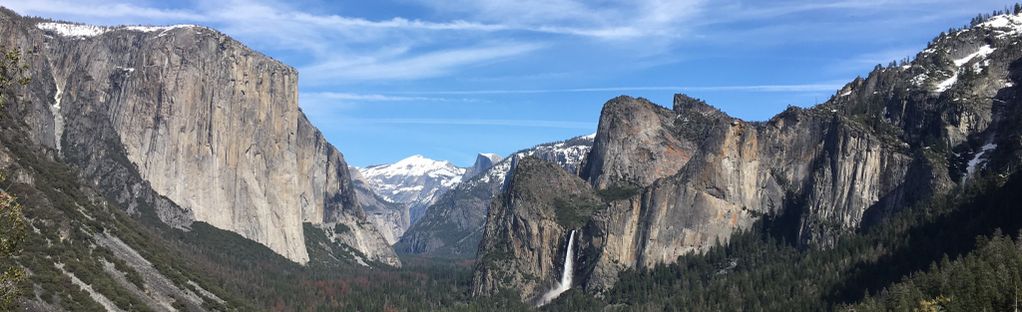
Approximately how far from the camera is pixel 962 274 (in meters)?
124

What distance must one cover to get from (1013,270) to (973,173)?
85.6m

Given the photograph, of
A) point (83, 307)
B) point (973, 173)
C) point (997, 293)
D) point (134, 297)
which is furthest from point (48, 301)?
point (973, 173)

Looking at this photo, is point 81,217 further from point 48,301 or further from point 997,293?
point 997,293

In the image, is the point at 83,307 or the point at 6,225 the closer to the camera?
the point at 6,225

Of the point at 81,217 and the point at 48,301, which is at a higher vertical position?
the point at 81,217

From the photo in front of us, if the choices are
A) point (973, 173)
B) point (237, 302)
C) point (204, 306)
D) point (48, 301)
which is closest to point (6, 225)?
point (48, 301)

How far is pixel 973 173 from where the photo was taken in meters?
195

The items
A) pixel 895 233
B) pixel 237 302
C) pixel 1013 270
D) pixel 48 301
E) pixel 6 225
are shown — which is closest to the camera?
pixel 6 225

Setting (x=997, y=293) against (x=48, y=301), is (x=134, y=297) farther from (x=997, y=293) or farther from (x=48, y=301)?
(x=997, y=293)

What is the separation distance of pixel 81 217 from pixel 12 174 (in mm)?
19565

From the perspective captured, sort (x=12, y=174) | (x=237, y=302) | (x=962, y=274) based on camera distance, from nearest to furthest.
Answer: (x=962, y=274), (x=12, y=174), (x=237, y=302)

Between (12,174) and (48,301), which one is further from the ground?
(12,174)

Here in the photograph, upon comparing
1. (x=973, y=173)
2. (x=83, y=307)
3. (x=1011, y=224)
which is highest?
(x=973, y=173)

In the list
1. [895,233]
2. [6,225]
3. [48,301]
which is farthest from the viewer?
[895,233]
